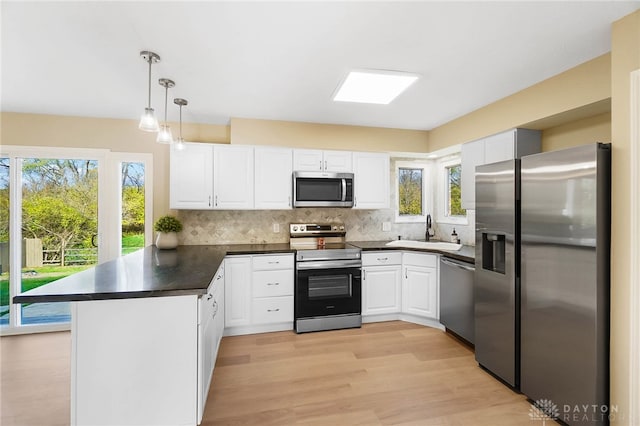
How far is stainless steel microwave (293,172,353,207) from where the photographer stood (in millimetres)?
3682

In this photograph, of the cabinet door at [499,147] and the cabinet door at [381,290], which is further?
the cabinet door at [381,290]

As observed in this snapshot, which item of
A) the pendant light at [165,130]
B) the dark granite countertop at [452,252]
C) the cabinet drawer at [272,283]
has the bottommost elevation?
the cabinet drawer at [272,283]

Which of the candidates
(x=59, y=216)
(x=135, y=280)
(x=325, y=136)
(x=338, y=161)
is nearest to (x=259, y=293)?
(x=135, y=280)

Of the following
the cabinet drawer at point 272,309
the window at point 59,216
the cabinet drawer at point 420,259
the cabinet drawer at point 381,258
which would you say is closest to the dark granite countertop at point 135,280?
the cabinet drawer at point 272,309

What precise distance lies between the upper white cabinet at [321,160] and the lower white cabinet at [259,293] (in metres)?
1.13

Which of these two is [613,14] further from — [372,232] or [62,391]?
[62,391]

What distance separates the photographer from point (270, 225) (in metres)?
3.97

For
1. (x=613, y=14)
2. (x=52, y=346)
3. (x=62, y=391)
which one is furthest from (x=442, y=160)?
(x=52, y=346)

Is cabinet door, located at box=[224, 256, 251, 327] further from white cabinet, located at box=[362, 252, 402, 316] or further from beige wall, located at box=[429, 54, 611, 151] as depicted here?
beige wall, located at box=[429, 54, 611, 151]

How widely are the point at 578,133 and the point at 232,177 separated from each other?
342cm

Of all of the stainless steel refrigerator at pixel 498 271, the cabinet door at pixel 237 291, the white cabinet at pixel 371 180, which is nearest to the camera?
the stainless steel refrigerator at pixel 498 271

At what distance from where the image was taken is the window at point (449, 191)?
4.16 m

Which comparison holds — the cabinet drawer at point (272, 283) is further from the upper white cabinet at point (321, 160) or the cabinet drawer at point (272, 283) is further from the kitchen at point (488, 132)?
the upper white cabinet at point (321, 160)

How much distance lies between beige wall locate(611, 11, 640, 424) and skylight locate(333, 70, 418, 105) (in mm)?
1211
